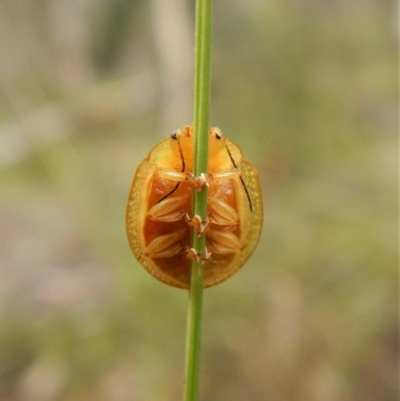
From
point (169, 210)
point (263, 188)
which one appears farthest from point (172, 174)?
point (263, 188)

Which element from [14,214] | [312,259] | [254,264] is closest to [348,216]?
[312,259]

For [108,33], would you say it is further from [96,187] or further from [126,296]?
[126,296]

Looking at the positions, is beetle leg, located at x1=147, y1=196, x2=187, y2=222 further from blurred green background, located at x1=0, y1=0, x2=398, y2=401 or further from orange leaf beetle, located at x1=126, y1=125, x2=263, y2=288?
blurred green background, located at x1=0, y1=0, x2=398, y2=401

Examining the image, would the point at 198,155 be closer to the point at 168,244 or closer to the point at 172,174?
the point at 172,174

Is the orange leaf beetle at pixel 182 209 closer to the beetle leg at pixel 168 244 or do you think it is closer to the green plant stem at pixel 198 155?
the beetle leg at pixel 168 244

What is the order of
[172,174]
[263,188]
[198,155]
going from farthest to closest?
[263,188] < [172,174] < [198,155]

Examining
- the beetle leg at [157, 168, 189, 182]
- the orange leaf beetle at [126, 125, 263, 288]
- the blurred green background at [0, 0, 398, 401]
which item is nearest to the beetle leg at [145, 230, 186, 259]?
the orange leaf beetle at [126, 125, 263, 288]

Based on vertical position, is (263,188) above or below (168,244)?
above
